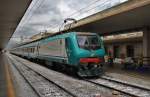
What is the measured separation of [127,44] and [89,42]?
24.3 m

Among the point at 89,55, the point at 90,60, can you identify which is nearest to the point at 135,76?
the point at 90,60

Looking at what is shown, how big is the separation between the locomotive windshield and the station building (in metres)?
17.4

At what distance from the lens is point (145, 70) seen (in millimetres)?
17781

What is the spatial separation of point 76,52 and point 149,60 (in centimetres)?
802

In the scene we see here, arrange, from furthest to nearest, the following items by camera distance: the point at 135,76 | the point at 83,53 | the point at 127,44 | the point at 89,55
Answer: the point at 127,44, the point at 135,76, the point at 89,55, the point at 83,53

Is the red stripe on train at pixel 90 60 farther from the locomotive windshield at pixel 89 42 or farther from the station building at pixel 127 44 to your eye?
the station building at pixel 127 44

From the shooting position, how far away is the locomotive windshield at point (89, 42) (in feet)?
48.3

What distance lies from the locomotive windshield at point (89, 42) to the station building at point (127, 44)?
57.0 ft

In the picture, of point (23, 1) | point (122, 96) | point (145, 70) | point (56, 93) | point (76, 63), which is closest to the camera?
point (122, 96)

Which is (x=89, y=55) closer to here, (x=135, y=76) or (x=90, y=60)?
(x=90, y=60)

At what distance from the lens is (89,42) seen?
15.0 meters

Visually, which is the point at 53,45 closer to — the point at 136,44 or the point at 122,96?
the point at 122,96

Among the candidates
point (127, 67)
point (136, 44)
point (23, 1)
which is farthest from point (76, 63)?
point (136, 44)

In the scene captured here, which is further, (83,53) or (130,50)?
(130,50)
